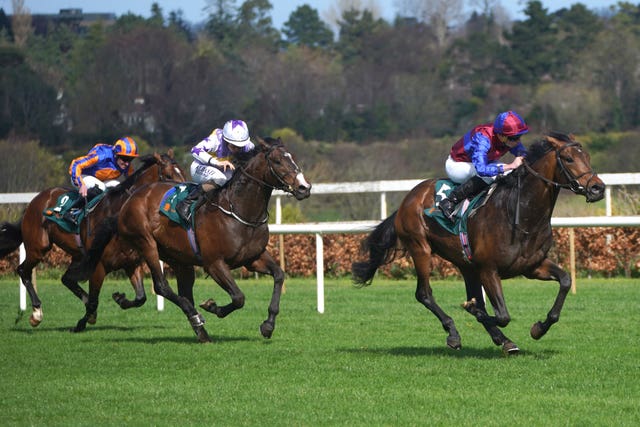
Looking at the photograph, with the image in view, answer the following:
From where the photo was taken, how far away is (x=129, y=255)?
35.5 feet

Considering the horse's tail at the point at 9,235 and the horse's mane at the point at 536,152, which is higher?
the horse's mane at the point at 536,152

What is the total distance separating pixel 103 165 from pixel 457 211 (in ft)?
13.0

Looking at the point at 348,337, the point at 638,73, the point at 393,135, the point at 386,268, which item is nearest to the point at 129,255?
the point at 348,337

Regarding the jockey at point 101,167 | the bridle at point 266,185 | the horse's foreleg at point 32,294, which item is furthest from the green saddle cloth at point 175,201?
the horse's foreleg at point 32,294

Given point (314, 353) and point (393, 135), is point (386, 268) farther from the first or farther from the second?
point (393, 135)

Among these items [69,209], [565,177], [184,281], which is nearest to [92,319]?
[184,281]

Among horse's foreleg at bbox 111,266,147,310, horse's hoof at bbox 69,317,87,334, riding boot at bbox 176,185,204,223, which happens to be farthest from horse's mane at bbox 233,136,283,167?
horse's hoof at bbox 69,317,87,334

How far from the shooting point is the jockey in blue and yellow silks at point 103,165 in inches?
439

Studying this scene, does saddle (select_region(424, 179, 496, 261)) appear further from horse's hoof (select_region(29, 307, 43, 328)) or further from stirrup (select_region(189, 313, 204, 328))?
horse's hoof (select_region(29, 307, 43, 328))

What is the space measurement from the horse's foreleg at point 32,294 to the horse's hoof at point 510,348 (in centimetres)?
443

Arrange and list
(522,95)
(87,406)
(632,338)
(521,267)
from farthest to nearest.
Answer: (522,95) < (632,338) < (521,267) < (87,406)

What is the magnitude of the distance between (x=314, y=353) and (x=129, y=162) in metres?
3.51

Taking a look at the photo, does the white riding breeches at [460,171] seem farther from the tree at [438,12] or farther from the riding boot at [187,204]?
the tree at [438,12]

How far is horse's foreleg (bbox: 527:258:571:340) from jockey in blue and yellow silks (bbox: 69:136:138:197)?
423cm
